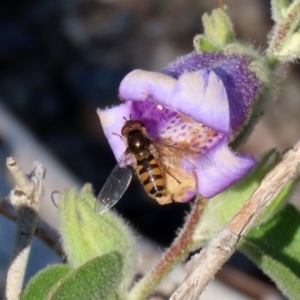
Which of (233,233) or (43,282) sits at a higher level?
(233,233)

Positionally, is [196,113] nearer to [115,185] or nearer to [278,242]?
[115,185]

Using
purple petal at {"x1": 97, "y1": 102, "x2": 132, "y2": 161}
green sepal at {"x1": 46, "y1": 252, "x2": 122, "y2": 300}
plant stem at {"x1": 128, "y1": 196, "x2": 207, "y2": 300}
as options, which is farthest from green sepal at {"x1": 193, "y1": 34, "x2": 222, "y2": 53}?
green sepal at {"x1": 46, "y1": 252, "x2": 122, "y2": 300}

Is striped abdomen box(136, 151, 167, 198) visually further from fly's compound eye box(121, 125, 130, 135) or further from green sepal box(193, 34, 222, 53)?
green sepal box(193, 34, 222, 53)

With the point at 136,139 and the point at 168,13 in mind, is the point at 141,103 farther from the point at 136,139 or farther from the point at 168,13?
the point at 168,13

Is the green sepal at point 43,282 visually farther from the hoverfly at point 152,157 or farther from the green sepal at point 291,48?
the green sepal at point 291,48

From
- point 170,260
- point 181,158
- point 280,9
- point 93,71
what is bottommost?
point 93,71

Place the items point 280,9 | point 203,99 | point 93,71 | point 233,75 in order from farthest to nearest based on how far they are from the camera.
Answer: point 93,71 < point 280,9 < point 233,75 < point 203,99

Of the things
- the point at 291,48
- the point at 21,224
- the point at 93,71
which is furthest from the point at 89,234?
the point at 93,71
